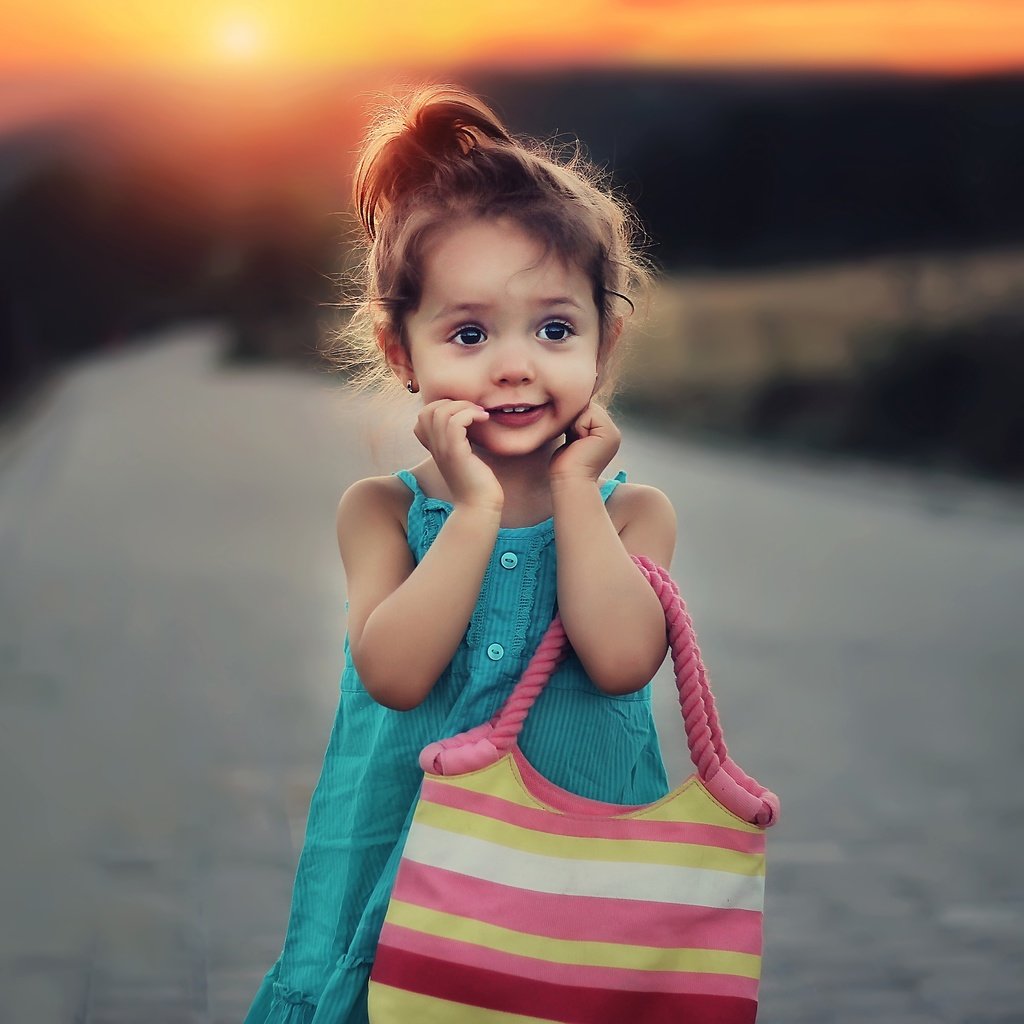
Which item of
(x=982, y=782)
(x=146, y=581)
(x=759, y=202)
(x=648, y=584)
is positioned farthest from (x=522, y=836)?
(x=759, y=202)

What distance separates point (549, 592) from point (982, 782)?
10.4 feet

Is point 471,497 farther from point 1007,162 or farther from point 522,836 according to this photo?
point 1007,162

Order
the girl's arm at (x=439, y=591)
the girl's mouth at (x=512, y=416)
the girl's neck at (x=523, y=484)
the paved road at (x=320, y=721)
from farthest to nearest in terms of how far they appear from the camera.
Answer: the paved road at (x=320, y=721) → the girl's neck at (x=523, y=484) → the girl's mouth at (x=512, y=416) → the girl's arm at (x=439, y=591)

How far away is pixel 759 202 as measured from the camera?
1727 cm

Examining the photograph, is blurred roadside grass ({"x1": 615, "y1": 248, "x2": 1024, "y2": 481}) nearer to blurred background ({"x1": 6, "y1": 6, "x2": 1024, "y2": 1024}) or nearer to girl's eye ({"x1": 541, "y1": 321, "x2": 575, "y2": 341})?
blurred background ({"x1": 6, "y1": 6, "x2": 1024, "y2": 1024})

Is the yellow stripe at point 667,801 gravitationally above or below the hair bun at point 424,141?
below

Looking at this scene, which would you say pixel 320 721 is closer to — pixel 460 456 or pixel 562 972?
pixel 460 456

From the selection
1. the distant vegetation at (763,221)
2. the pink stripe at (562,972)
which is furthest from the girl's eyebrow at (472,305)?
the distant vegetation at (763,221)

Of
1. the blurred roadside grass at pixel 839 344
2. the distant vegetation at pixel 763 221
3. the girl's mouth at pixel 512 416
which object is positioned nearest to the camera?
the girl's mouth at pixel 512 416

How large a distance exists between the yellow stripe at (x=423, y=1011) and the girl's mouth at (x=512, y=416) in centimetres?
68

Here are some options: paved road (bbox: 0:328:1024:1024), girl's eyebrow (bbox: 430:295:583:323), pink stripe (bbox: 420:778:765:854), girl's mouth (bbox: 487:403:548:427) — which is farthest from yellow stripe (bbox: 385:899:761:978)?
paved road (bbox: 0:328:1024:1024)

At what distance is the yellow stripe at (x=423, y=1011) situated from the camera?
1726 mm

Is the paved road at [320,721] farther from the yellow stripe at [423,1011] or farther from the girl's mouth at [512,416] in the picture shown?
the yellow stripe at [423,1011]

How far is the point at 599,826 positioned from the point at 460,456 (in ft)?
1.54
